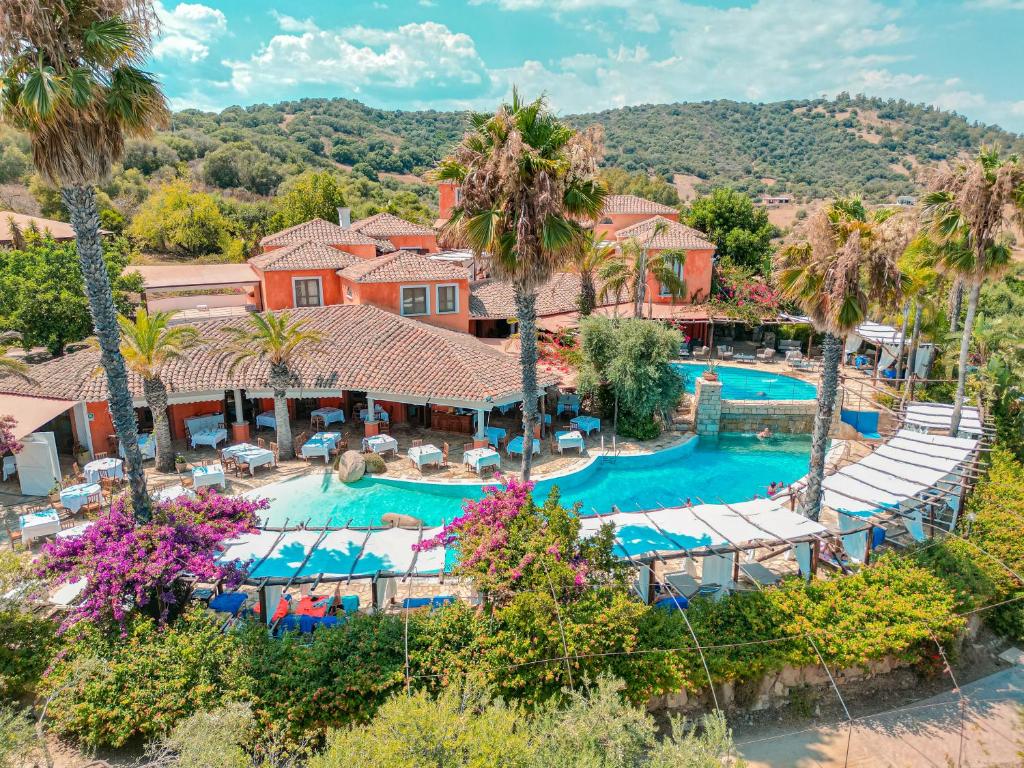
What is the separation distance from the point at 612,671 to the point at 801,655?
14.4 feet

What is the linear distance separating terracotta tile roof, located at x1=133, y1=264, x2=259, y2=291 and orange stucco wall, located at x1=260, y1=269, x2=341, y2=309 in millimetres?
2001

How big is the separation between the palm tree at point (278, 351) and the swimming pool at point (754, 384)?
17.4 metres

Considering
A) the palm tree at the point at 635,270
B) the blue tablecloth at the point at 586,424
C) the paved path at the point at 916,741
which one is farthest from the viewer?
the palm tree at the point at 635,270

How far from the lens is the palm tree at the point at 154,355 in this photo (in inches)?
871

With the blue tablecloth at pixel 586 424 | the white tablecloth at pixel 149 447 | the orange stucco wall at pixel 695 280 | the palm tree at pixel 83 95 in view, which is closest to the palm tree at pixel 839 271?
the blue tablecloth at pixel 586 424

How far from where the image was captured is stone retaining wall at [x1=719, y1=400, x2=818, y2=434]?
29.7 metres

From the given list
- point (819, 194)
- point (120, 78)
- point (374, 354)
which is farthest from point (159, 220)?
point (819, 194)

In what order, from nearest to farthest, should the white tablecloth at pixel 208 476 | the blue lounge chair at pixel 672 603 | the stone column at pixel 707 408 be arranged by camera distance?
the blue lounge chair at pixel 672 603 < the white tablecloth at pixel 208 476 < the stone column at pixel 707 408

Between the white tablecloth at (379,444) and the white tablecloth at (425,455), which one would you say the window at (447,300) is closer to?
the white tablecloth at (379,444)

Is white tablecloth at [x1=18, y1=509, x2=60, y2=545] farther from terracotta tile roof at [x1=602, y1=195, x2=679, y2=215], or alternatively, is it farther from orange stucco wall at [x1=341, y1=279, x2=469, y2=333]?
terracotta tile roof at [x1=602, y1=195, x2=679, y2=215]

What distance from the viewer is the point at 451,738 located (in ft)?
31.3

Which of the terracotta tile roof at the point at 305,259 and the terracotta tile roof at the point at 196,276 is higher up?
the terracotta tile roof at the point at 305,259

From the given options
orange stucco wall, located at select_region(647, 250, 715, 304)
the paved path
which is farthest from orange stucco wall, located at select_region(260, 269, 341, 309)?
the paved path

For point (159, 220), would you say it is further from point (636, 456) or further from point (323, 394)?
point (636, 456)
